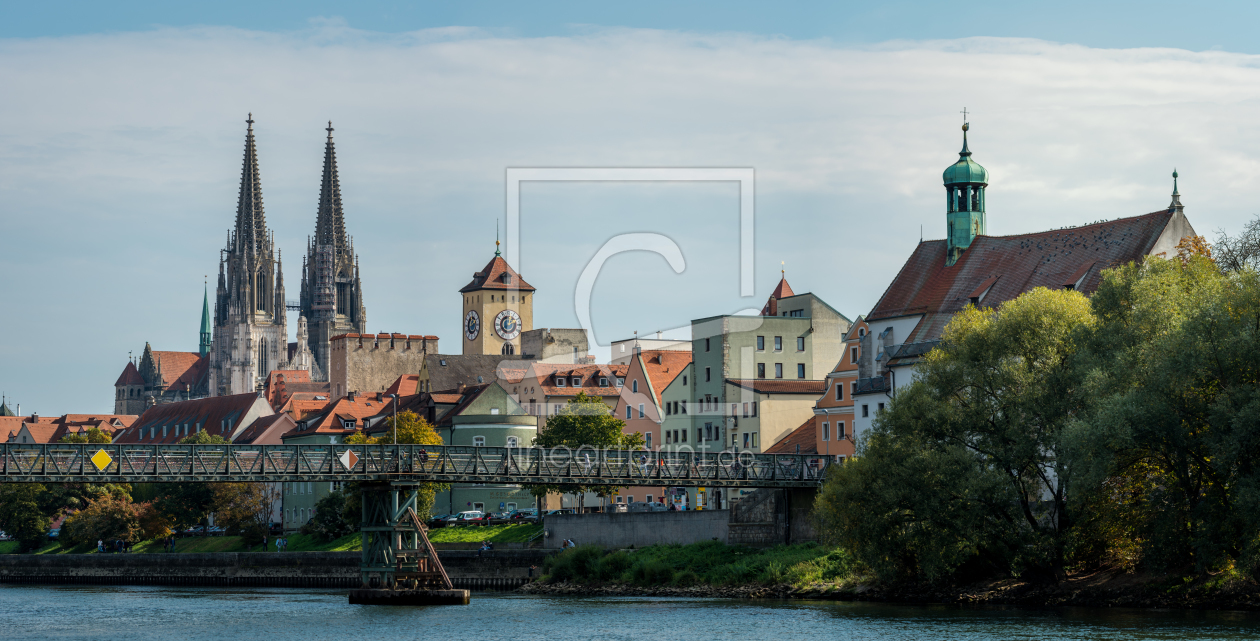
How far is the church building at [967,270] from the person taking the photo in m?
77.6

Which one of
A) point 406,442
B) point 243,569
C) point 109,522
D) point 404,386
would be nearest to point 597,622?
point 406,442

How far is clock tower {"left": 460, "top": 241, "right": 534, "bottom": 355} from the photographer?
190125 millimetres

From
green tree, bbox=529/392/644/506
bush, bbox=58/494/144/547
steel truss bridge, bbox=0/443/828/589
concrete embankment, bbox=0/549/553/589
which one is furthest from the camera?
bush, bbox=58/494/144/547

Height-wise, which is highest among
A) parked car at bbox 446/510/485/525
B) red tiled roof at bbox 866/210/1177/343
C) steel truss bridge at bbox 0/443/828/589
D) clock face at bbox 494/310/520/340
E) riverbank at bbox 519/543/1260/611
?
clock face at bbox 494/310/520/340

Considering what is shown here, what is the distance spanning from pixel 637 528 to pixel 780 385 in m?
24.5

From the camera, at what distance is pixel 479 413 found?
120 meters

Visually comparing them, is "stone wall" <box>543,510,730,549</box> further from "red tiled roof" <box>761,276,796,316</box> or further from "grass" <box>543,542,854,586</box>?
"red tiled roof" <box>761,276,796,316</box>

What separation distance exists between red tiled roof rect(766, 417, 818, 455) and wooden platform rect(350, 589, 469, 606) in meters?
31.3

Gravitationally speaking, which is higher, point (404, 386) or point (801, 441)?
point (404, 386)

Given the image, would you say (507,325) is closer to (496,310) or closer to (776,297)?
(496,310)

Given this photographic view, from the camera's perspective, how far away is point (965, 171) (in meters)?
90.2

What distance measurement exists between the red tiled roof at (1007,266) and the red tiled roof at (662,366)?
26517 millimetres

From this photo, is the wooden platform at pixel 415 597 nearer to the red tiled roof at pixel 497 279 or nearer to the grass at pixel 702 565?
the grass at pixel 702 565

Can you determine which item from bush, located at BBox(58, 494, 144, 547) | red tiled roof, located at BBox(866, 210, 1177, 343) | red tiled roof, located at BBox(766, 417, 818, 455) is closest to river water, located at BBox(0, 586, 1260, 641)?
red tiled roof, located at BBox(866, 210, 1177, 343)
